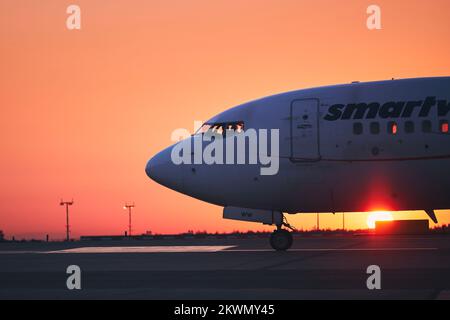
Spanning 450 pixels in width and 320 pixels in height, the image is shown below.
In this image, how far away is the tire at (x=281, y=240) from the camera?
29781 millimetres

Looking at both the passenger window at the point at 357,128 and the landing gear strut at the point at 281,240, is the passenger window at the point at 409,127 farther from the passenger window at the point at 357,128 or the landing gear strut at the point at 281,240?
the landing gear strut at the point at 281,240

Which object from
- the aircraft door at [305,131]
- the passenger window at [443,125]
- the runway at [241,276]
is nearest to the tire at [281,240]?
the runway at [241,276]

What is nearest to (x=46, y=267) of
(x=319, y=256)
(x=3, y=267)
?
(x=3, y=267)

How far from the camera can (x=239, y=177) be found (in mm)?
30297

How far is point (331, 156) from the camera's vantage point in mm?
28859

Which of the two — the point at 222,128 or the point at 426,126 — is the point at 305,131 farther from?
the point at 426,126

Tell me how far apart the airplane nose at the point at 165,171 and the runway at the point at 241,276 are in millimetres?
4196

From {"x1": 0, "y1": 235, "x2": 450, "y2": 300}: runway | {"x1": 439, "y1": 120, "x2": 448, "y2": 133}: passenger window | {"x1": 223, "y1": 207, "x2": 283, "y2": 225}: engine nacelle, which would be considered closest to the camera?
{"x1": 0, "y1": 235, "x2": 450, "y2": 300}: runway

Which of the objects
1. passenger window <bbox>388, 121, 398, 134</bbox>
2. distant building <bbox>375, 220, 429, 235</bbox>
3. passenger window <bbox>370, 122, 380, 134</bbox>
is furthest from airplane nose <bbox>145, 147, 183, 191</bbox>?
distant building <bbox>375, 220, 429, 235</bbox>

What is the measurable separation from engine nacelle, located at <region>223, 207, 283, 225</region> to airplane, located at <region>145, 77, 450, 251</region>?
0.12ft

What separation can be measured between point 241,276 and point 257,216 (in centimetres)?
1109

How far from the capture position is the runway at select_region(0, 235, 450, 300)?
50.3ft

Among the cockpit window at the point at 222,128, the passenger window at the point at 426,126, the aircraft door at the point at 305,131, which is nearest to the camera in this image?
the passenger window at the point at 426,126

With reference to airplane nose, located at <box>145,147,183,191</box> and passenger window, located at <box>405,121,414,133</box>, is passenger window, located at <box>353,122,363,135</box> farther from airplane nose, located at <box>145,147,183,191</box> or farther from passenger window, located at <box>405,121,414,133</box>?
airplane nose, located at <box>145,147,183,191</box>
